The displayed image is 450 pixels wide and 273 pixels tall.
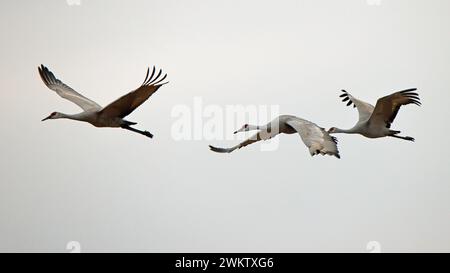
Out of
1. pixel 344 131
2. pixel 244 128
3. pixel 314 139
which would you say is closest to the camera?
pixel 314 139

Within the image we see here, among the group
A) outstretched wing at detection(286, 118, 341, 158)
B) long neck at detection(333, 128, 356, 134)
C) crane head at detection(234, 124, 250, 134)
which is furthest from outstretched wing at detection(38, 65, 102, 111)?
long neck at detection(333, 128, 356, 134)

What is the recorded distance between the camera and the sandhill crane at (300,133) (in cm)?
2269

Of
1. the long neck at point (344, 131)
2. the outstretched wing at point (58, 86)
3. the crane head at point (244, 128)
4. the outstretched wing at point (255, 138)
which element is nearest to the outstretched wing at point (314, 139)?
the outstretched wing at point (255, 138)

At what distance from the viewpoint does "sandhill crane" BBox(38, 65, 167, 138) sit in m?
23.3

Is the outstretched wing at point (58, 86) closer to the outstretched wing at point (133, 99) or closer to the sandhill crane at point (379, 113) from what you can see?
the outstretched wing at point (133, 99)

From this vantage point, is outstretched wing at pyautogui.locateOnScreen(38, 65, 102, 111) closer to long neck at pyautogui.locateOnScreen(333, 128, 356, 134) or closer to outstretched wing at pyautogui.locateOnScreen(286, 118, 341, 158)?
outstretched wing at pyautogui.locateOnScreen(286, 118, 341, 158)

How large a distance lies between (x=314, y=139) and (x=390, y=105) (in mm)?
4191

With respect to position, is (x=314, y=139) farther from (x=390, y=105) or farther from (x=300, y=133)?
(x=390, y=105)

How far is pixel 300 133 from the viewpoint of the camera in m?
23.8

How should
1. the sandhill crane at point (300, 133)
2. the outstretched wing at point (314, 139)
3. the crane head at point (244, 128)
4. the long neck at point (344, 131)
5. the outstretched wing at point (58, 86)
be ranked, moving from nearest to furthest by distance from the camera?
1. the outstretched wing at point (314, 139)
2. the sandhill crane at point (300, 133)
3. the outstretched wing at point (58, 86)
4. the crane head at point (244, 128)
5. the long neck at point (344, 131)

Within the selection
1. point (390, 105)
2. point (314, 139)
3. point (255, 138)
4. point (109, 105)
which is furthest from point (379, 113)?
point (109, 105)

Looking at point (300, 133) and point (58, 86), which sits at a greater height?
point (58, 86)

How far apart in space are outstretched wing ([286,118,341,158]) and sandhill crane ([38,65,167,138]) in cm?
343
